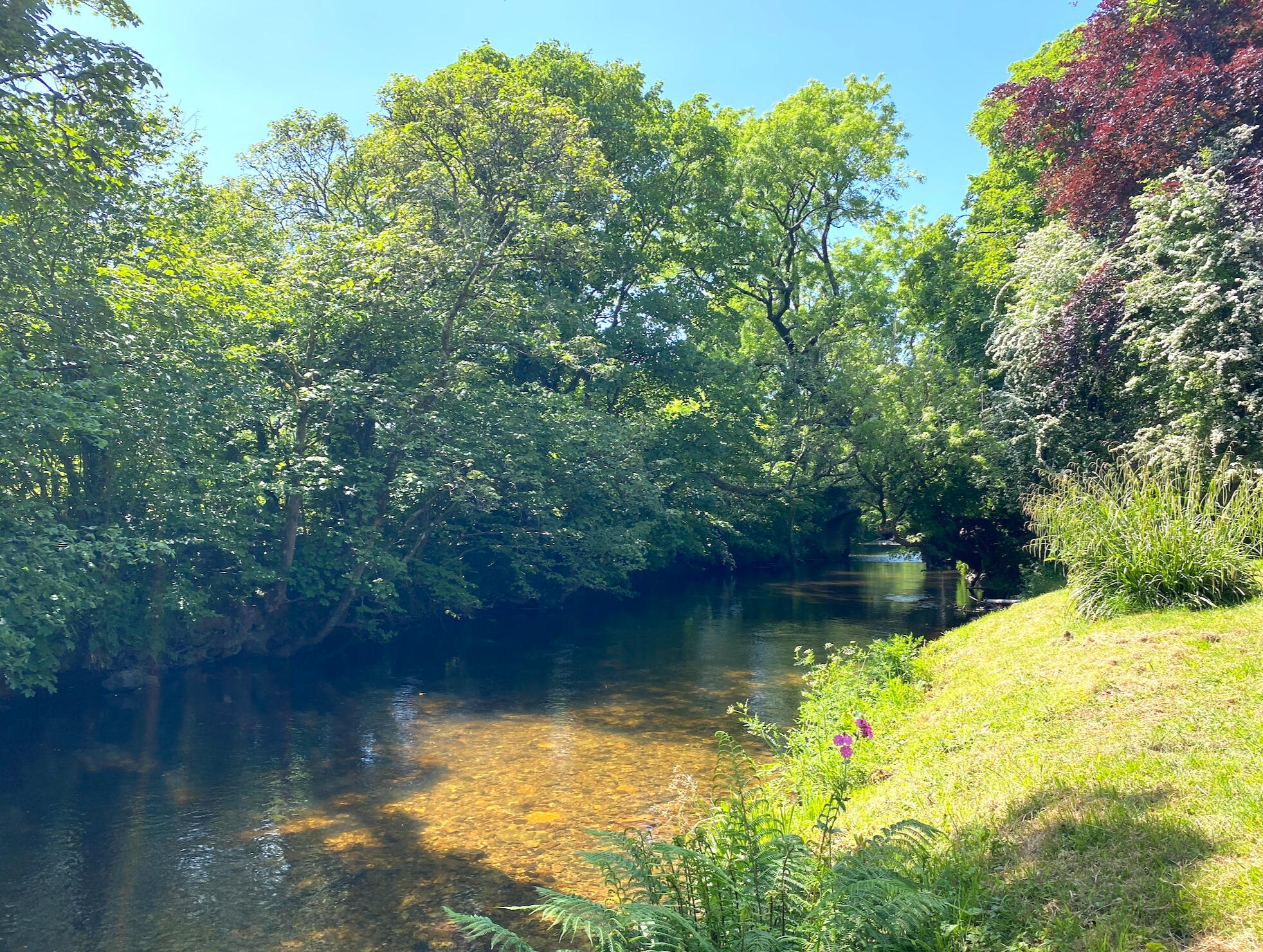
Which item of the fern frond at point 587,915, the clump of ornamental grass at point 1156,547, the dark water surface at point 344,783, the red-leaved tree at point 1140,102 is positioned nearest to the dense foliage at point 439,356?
the dark water surface at point 344,783

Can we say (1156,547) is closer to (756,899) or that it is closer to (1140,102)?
(756,899)

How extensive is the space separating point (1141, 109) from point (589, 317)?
1395cm

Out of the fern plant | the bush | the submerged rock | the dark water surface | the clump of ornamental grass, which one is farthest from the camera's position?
the submerged rock

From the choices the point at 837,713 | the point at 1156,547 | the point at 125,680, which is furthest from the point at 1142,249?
the point at 125,680

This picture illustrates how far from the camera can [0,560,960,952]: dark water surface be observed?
599 centimetres

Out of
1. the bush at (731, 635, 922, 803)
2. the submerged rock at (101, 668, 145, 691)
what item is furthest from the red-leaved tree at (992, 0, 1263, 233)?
the submerged rock at (101, 668, 145, 691)

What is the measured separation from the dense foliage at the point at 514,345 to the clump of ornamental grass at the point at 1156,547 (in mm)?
3393

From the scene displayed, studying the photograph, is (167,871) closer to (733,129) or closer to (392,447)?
(392,447)

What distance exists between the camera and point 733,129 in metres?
33.4

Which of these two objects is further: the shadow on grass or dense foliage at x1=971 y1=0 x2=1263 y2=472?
dense foliage at x1=971 y1=0 x2=1263 y2=472

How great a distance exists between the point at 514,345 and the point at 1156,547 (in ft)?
47.1

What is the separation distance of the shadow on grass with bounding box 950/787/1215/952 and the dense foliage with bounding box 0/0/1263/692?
968 cm

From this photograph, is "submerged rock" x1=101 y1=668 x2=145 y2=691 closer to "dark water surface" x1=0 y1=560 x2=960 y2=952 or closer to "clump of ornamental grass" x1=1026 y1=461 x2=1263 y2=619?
"dark water surface" x1=0 y1=560 x2=960 y2=952

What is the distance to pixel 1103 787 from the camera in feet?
14.9
